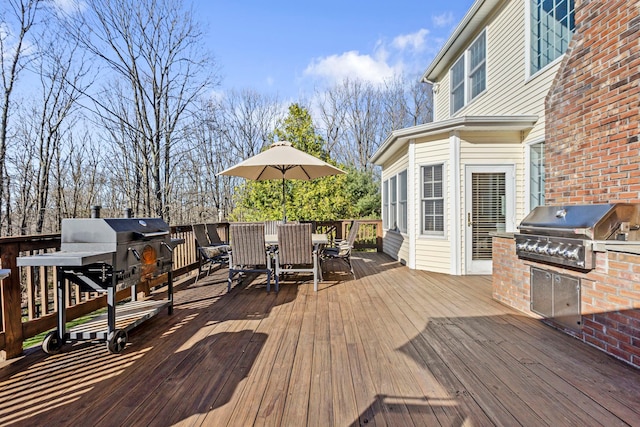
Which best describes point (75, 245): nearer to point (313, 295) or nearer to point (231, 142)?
point (313, 295)

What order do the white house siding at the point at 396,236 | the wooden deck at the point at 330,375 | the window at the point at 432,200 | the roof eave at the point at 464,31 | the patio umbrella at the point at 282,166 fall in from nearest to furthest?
1. the wooden deck at the point at 330,375
2. the patio umbrella at the point at 282,166
3. the window at the point at 432,200
4. the roof eave at the point at 464,31
5. the white house siding at the point at 396,236

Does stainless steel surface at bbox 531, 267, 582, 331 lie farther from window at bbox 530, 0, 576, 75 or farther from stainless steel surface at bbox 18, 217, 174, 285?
stainless steel surface at bbox 18, 217, 174, 285

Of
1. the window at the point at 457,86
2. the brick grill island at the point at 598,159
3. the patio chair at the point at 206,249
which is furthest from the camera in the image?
the window at the point at 457,86

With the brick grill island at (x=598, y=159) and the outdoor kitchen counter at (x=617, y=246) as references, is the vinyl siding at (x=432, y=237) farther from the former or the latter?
the outdoor kitchen counter at (x=617, y=246)

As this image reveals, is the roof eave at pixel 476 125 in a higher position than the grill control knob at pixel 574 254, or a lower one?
higher

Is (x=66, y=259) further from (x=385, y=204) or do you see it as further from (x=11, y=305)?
(x=385, y=204)

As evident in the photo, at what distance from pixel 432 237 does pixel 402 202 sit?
1.44 m

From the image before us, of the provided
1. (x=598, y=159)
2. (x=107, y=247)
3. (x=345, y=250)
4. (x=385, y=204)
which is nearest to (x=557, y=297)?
(x=598, y=159)

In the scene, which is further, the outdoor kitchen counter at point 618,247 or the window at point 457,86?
the window at point 457,86

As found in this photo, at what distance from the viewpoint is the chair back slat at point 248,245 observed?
457 cm

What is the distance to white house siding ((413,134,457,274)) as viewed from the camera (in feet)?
18.7

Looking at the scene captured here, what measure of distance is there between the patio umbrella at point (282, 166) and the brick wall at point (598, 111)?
3160 mm

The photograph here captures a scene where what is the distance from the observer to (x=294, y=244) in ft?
15.2

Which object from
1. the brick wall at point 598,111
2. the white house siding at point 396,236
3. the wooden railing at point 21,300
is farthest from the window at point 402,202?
the wooden railing at point 21,300
